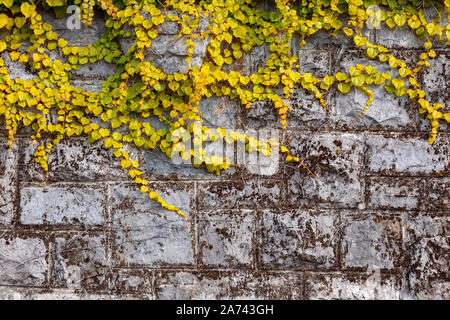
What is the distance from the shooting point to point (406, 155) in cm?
238

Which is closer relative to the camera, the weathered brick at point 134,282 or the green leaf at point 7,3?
the green leaf at point 7,3

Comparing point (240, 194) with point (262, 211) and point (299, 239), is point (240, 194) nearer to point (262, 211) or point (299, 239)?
point (262, 211)

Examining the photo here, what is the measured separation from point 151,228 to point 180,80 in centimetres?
89

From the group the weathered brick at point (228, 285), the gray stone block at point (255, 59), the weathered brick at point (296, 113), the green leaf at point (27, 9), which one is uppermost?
the green leaf at point (27, 9)

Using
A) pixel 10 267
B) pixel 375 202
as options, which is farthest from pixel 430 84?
pixel 10 267

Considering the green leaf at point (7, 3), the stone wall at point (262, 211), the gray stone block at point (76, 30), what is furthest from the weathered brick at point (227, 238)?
the green leaf at point (7, 3)

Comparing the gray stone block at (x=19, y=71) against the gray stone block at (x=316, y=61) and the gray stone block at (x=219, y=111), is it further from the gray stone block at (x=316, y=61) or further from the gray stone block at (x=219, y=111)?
the gray stone block at (x=316, y=61)

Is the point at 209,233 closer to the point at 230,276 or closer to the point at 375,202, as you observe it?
the point at 230,276

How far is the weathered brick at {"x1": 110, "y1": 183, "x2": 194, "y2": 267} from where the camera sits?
7.93ft

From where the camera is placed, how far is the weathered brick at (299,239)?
2393 millimetres

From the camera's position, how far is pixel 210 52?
228cm

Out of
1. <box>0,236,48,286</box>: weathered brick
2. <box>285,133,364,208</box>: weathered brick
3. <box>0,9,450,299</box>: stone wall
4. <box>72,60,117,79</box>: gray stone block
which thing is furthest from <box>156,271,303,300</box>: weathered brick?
<box>72,60,117,79</box>: gray stone block

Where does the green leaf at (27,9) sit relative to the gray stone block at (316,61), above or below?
above

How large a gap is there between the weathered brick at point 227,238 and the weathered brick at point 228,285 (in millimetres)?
77
